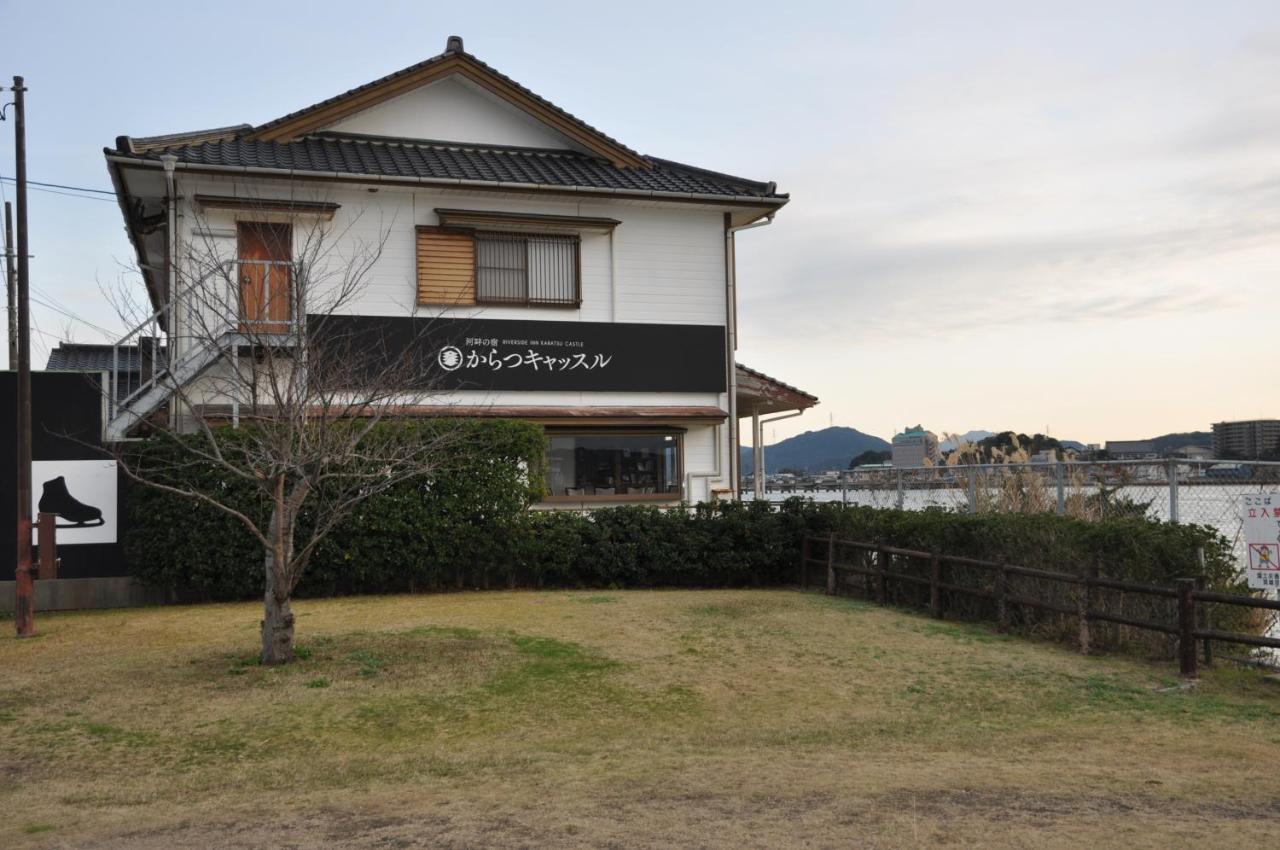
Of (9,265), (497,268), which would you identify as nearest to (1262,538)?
(497,268)

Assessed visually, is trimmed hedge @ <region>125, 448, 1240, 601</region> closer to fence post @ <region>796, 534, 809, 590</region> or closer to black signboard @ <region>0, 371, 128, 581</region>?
fence post @ <region>796, 534, 809, 590</region>

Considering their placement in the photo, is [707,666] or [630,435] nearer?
[707,666]

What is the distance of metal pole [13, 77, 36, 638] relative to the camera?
1141 cm

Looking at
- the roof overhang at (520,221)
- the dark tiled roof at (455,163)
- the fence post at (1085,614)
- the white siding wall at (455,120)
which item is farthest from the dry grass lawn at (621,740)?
the white siding wall at (455,120)

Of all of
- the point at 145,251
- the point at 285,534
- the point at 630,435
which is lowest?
the point at 285,534

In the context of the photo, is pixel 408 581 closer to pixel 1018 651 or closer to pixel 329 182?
pixel 329 182

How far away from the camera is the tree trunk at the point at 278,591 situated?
928 centimetres

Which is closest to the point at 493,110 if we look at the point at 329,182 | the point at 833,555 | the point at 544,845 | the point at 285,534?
the point at 329,182

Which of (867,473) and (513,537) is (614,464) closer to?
(513,537)

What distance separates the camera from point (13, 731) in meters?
7.47

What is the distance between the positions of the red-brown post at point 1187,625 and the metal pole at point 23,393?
1158cm

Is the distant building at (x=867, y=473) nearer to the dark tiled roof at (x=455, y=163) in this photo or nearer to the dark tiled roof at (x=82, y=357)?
the dark tiled roof at (x=455, y=163)

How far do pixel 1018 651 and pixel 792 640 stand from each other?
2.26 meters

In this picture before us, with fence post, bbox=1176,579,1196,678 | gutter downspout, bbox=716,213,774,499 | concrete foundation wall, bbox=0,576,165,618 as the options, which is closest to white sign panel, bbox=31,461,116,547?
concrete foundation wall, bbox=0,576,165,618
